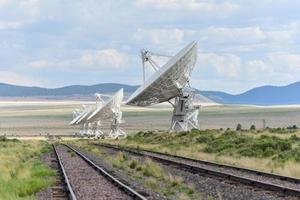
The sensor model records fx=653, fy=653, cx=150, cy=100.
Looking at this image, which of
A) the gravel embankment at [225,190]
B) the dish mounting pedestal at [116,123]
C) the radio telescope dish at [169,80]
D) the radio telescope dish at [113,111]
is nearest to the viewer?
the gravel embankment at [225,190]

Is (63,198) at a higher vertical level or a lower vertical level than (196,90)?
lower

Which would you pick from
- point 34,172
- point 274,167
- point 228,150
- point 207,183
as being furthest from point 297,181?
point 228,150

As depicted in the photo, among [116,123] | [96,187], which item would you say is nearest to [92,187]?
[96,187]

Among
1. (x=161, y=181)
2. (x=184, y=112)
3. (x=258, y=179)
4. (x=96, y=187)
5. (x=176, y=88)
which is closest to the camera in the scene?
(x=96, y=187)

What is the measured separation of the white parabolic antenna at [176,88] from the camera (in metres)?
52.2

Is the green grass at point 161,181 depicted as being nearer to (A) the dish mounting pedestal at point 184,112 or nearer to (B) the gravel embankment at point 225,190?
(B) the gravel embankment at point 225,190

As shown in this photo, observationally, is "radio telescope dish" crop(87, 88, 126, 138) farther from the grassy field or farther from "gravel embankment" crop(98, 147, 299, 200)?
"gravel embankment" crop(98, 147, 299, 200)

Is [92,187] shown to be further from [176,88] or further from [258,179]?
[176,88]

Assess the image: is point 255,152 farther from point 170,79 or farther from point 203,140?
point 170,79

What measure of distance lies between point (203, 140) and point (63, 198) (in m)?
30.9

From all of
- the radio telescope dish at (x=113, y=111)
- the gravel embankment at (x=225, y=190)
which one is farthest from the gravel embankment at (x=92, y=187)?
the radio telescope dish at (x=113, y=111)

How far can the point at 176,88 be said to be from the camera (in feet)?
190

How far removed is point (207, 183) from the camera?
61.4 feet

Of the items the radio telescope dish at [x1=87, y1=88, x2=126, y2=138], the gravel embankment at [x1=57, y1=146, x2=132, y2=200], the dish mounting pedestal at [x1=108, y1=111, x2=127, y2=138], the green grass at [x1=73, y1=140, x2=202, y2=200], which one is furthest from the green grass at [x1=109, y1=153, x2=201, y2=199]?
the dish mounting pedestal at [x1=108, y1=111, x2=127, y2=138]
